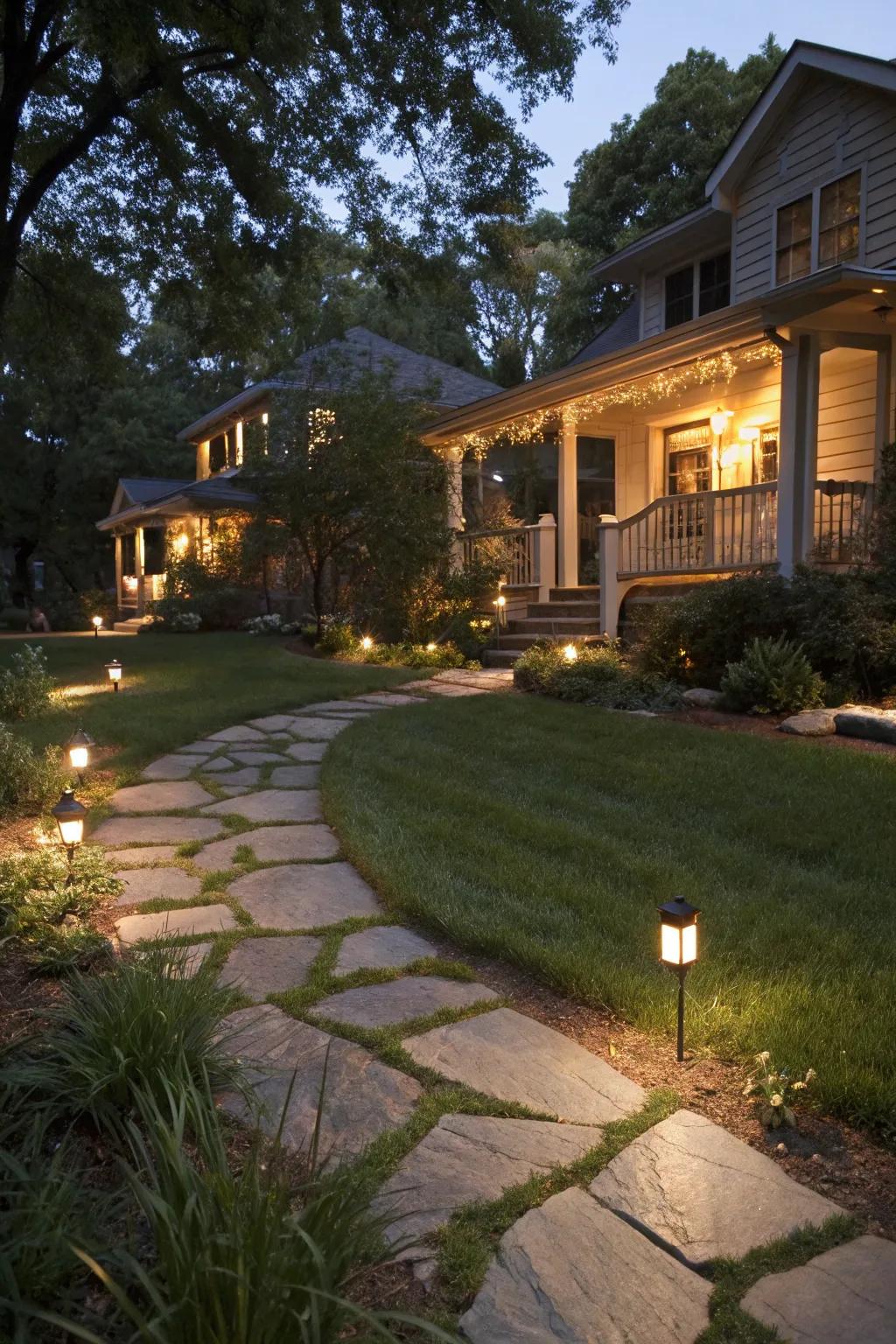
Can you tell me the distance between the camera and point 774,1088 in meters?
2.35

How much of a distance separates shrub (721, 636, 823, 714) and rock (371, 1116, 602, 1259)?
5636 millimetres

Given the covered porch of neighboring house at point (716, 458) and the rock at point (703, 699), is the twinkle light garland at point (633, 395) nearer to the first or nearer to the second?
the covered porch of neighboring house at point (716, 458)

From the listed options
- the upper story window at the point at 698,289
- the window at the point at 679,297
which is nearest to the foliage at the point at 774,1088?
the upper story window at the point at 698,289

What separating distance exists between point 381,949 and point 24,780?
9.75 feet

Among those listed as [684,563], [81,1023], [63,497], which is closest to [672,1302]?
[81,1023]

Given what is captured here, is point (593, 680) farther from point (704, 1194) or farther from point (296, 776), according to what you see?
point (704, 1194)

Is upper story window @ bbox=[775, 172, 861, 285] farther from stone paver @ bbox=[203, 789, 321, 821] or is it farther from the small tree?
stone paver @ bbox=[203, 789, 321, 821]

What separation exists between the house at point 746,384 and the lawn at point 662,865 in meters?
3.97

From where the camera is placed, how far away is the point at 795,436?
29.9 ft

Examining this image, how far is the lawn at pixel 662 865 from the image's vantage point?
9.00 ft

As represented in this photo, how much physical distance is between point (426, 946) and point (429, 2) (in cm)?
840

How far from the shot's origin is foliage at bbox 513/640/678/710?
8125 millimetres

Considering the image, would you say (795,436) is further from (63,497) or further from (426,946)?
(63,497)

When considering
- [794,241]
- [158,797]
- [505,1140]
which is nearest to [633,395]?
[794,241]
